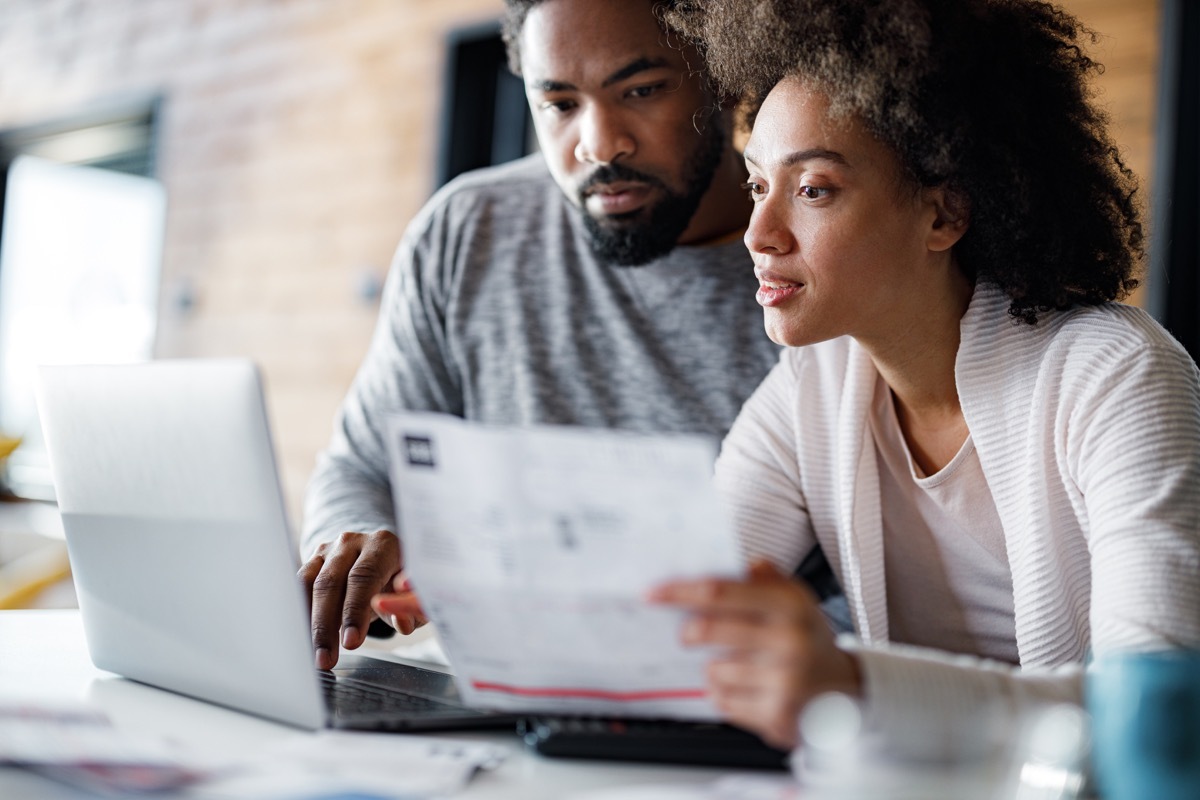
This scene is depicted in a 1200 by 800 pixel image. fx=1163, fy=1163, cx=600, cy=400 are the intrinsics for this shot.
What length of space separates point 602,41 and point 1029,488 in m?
0.88

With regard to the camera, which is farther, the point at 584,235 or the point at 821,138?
the point at 584,235

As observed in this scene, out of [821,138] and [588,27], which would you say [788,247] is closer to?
[821,138]

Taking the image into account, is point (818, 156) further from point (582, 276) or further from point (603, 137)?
point (582, 276)

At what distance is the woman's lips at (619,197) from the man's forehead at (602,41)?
15 cm

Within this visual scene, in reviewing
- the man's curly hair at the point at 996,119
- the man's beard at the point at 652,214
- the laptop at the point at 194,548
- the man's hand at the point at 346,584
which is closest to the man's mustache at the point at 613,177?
the man's beard at the point at 652,214

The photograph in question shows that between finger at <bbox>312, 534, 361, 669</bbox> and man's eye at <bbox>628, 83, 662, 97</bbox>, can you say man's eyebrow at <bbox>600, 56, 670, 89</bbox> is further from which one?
finger at <bbox>312, 534, 361, 669</bbox>

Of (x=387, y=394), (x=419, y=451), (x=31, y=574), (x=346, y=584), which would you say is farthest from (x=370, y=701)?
(x=31, y=574)

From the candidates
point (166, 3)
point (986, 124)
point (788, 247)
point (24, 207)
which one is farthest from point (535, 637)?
point (24, 207)

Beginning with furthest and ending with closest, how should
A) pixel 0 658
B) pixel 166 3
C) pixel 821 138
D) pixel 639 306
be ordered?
pixel 166 3, pixel 639 306, pixel 821 138, pixel 0 658

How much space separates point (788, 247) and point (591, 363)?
2.08ft

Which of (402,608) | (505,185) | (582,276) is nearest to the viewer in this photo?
(402,608)

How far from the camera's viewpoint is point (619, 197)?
1.71 m

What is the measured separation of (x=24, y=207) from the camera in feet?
18.9

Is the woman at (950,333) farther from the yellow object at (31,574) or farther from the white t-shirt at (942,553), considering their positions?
the yellow object at (31,574)
